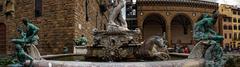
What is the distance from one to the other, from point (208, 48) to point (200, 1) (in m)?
45.7

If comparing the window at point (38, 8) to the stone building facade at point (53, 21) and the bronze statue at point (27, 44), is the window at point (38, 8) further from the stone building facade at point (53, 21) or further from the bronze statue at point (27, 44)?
the bronze statue at point (27, 44)

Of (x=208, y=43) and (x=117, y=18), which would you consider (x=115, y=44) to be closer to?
(x=117, y=18)

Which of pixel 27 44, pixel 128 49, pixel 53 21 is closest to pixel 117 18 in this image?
pixel 128 49

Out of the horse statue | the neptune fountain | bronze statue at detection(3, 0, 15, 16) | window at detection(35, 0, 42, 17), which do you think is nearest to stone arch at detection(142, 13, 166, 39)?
bronze statue at detection(3, 0, 15, 16)

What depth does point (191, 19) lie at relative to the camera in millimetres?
49250

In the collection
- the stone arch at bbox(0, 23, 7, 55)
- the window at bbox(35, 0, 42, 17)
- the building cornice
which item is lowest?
the stone arch at bbox(0, 23, 7, 55)

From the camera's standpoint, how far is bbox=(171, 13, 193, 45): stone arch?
51406 millimetres

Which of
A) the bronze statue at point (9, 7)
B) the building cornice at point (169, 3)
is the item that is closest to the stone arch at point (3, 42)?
the bronze statue at point (9, 7)

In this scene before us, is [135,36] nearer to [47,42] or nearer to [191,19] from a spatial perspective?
[47,42]

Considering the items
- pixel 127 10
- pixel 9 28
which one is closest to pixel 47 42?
pixel 9 28

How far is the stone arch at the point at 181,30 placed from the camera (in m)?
51.4

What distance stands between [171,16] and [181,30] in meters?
5.41

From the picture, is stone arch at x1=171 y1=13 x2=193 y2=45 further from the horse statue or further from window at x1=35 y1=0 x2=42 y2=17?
the horse statue

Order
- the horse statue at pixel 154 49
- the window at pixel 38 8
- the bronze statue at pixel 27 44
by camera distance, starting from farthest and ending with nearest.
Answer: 1. the window at pixel 38 8
2. the horse statue at pixel 154 49
3. the bronze statue at pixel 27 44
